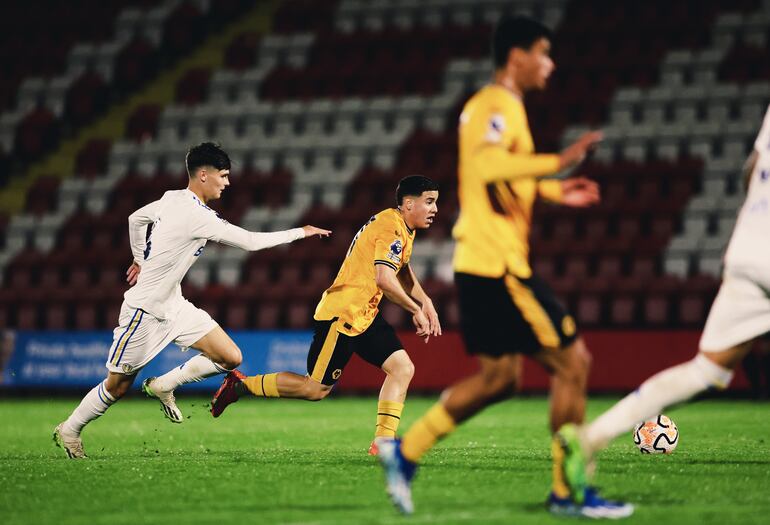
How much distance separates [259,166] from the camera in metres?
23.5

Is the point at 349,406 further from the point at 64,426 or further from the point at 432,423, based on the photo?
the point at 432,423

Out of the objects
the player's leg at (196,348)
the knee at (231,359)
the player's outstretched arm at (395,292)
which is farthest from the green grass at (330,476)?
the player's outstretched arm at (395,292)

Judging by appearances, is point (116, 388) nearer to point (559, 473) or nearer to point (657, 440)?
point (657, 440)

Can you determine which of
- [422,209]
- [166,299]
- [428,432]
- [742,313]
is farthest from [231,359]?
[742,313]

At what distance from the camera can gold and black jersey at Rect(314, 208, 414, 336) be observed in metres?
8.68

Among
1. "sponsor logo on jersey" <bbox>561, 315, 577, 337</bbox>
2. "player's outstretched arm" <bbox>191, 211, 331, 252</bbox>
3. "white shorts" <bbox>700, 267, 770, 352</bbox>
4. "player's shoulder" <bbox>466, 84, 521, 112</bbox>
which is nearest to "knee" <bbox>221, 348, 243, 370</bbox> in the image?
"player's outstretched arm" <bbox>191, 211, 331, 252</bbox>

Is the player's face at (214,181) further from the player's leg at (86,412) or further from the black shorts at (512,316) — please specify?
the black shorts at (512,316)

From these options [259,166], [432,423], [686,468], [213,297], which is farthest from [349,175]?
[432,423]

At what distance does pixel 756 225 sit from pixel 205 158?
4.57m

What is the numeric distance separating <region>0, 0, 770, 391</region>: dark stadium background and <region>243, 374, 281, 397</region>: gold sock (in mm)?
8783

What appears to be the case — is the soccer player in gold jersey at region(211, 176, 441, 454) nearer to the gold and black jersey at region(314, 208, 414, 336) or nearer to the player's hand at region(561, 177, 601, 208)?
the gold and black jersey at region(314, 208, 414, 336)

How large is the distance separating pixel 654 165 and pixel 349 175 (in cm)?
582

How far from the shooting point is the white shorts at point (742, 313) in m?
5.71

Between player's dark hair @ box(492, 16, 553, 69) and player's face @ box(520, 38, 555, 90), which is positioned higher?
player's dark hair @ box(492, 16, 553, 69)
